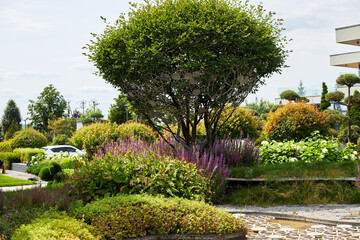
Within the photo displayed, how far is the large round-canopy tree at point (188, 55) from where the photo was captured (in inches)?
311

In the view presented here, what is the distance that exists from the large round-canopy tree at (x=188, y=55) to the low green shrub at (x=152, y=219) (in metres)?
3.60

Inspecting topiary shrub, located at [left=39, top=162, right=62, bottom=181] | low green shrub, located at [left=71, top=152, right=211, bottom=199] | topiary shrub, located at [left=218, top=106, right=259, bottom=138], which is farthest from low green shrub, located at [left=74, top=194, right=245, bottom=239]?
topiary shrub, located at [left=218, top=106, right=259, bottom=138]

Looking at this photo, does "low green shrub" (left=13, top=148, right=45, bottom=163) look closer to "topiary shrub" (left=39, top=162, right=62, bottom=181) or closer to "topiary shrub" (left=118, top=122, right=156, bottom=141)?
"topiary shrub" (left=118, top=122, right=156, bottom=141)

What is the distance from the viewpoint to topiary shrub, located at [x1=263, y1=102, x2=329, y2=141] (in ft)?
41.8

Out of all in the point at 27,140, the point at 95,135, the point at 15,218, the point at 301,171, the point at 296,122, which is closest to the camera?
the point at 15,218

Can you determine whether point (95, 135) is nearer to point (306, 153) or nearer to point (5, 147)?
point (306, 153)

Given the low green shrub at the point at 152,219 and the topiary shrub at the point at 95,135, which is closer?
the low green shrub at the point at 152,219

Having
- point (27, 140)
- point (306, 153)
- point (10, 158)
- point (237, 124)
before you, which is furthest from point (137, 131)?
point (27, 140)

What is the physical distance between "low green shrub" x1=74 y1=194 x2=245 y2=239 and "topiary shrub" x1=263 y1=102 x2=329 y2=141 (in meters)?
8.57

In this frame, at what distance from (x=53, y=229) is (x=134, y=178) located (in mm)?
2002

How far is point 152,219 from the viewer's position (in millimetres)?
4746

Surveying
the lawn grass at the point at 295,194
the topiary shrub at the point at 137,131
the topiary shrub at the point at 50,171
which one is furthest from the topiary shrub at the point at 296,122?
the topiary shrub at the point at 50,171

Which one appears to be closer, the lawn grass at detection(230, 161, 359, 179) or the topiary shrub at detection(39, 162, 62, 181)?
the lawn grass at detection(230, 161, 359, 179)

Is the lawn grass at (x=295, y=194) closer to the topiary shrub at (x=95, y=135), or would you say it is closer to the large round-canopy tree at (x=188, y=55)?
the large round-canopy tree at (x=188, y=55)
